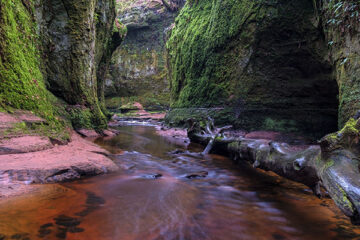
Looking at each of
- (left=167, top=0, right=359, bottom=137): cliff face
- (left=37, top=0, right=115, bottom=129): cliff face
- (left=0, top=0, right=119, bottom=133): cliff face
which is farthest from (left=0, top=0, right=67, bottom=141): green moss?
(left=167, top=0, right=359, bottom=137): cliff face

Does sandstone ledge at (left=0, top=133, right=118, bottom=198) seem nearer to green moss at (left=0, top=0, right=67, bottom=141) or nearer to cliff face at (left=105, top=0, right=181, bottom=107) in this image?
green moss at (left=0, top=0, right=67, bottom=141)

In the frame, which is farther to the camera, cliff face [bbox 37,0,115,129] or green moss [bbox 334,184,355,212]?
cliff face [bbox 37,0,115,129]

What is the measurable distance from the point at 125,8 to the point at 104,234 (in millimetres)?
43794

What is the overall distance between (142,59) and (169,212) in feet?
120

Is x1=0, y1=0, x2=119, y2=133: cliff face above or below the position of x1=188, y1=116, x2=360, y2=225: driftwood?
above

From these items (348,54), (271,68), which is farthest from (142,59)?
(348,54)

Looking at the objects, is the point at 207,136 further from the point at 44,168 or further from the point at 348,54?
the point at 44,168

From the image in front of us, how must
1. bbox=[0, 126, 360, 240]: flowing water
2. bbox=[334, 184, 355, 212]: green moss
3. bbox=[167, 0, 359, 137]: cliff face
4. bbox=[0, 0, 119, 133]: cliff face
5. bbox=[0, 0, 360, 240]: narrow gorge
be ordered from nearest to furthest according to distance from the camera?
bbox=[334, 184, 355, 212]: green moss
bbox=[0, 126, 360, 240]: flowing water
bbox=[0, 0, 360, 240]: narrow gorge
bbox=[0, 0, 119, 133]: cliff face
bbox=[167, 0, 359, 137]: cliff face

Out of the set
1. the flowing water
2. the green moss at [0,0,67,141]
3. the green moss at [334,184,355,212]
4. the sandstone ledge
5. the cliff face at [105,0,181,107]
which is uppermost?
the cliff face at [105,0,181,107]

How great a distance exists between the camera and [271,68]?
7.27 metres

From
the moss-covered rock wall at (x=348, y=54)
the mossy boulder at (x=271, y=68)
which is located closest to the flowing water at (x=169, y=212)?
the moss-covered rock wall at (x=348, y=54)

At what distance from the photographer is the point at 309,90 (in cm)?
666

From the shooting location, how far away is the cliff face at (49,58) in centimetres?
363

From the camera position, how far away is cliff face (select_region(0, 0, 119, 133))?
363cm
